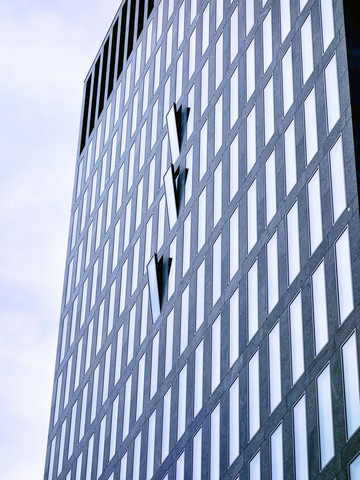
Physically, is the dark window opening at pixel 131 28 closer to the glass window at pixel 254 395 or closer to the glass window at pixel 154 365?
the glass window at pixel 154 365

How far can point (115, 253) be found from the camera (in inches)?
2968

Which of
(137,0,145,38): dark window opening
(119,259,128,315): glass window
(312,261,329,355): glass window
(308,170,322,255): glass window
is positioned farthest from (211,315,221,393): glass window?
(137,0,145,38): dark window opening

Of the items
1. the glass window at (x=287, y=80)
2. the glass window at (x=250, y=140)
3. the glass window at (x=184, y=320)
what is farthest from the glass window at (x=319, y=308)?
the glass window at (x=184, y=320)

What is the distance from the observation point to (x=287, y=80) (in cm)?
5209

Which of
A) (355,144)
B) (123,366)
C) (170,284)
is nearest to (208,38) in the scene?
(170,284)

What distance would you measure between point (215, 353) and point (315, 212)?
35.5ft

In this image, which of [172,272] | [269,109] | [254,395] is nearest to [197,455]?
[254,395]

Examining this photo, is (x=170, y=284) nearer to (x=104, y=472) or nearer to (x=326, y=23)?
(x=104, y=472)

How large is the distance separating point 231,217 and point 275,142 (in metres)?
5.25

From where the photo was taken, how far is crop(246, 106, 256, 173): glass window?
54.1 metres

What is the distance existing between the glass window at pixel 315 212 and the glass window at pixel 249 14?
1670 cm

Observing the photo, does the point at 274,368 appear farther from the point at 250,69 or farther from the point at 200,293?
the point at 250,69

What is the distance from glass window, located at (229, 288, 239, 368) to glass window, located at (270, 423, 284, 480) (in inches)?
259

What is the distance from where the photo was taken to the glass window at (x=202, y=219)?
58.7 meters
